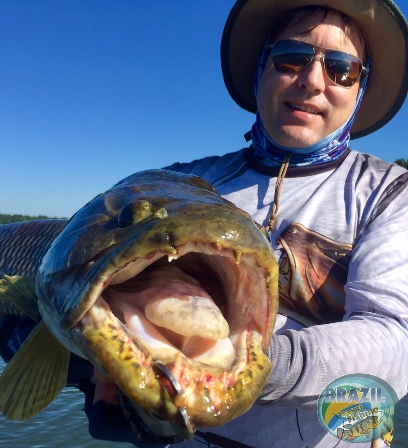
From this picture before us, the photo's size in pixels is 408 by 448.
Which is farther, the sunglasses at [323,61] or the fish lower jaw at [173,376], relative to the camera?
the sunglasses at [323,61]

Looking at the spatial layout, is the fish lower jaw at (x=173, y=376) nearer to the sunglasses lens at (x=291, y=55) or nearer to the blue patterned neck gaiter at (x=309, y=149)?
the blue patterned neck gaiter at (x=309, y=149)

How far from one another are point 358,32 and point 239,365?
97.3 inches

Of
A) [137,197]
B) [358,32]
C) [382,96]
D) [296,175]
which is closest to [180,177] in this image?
[137,197]

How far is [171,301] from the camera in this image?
A: 145cm

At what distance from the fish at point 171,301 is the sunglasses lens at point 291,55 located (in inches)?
56.3

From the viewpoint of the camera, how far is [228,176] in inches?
127

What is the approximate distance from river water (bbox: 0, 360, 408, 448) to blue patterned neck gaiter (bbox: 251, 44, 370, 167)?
6.64 m

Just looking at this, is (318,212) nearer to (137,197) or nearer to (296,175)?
(296,175)

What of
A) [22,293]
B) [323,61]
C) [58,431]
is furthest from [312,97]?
[58,431]

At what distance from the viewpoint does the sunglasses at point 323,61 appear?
2.82 m

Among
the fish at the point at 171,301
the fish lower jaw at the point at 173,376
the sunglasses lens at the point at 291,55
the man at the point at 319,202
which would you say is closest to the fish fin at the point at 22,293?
the fish at the point at 171,301

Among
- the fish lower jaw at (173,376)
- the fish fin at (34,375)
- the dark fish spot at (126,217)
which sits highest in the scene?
the dark fish spot at (126,217)

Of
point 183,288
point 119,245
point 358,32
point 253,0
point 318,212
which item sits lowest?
point 318,212

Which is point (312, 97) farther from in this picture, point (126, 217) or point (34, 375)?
point (34, 375)
